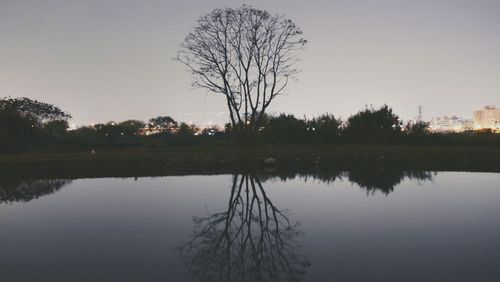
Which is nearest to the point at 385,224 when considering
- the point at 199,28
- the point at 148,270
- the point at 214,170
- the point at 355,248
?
the point at 355,248

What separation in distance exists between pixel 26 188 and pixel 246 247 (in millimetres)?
8737

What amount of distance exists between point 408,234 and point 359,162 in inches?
459

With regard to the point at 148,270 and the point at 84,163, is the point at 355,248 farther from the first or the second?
the point at 84,163

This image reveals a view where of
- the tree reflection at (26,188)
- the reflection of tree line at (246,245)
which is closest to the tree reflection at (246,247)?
the reflection of tree line at (246,245)

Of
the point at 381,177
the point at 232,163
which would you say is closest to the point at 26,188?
the point at 232,163

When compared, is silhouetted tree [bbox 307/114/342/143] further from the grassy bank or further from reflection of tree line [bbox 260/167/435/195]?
reflection of tree line [bbox 260/167/435/195]

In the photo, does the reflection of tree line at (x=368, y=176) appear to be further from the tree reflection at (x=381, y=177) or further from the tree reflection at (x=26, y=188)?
the tree reflection at (x=26, y=188)

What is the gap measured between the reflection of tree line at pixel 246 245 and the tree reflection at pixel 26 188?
5153mm

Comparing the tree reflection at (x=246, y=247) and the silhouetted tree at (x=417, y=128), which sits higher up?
the silhouetted tree at (x=417, y=128)

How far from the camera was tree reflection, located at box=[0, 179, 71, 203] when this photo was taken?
32.2 feet

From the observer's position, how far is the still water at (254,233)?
4.47 metres

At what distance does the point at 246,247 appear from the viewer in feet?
17.7

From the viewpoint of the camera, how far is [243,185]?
37.1ft

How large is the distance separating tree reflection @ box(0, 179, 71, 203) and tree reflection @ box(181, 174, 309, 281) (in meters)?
5.43
